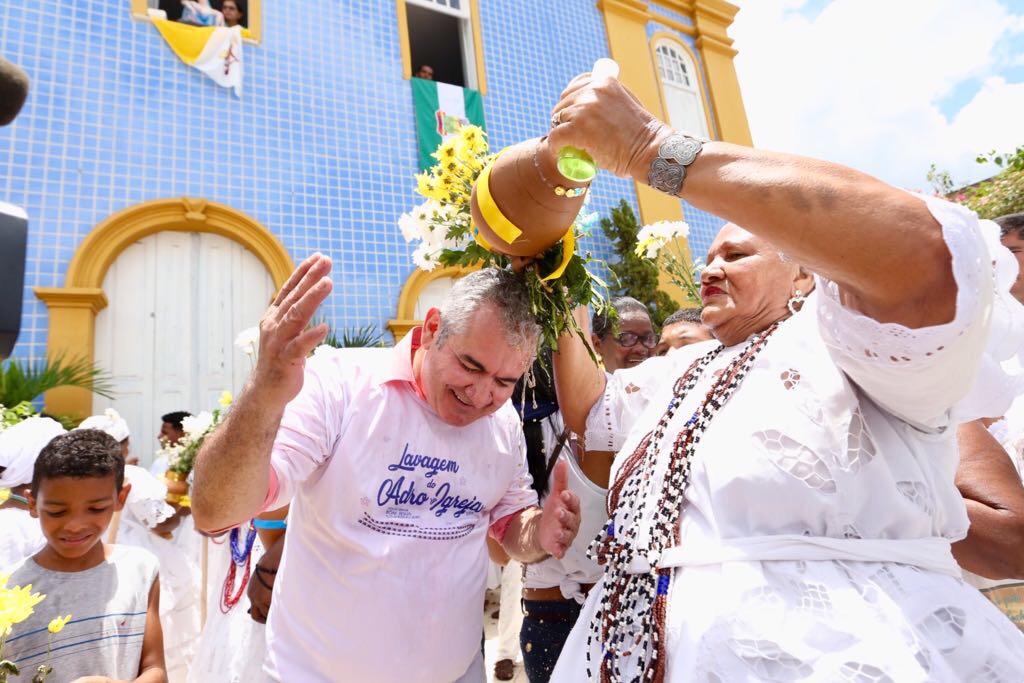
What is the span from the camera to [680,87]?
1182cm

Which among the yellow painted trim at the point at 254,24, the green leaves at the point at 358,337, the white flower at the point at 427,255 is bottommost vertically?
the white flower at the point at 427,255

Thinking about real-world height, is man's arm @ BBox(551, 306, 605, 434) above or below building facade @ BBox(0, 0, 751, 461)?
below

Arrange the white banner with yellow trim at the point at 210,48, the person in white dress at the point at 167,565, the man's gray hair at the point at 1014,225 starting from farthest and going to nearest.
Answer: the white banner with yellow trim at the point at 210,48
the person in white dress at the point at 167,565
the man's gray hair at the point at 1014,225

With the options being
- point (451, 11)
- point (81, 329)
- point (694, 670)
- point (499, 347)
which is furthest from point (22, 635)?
point (451, 11)

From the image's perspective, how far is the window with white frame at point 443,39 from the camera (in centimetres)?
993

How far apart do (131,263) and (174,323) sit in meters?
0.83

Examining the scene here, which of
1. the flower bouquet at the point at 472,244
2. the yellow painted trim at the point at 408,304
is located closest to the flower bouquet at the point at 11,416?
the flower bouquet at the point at 472,244

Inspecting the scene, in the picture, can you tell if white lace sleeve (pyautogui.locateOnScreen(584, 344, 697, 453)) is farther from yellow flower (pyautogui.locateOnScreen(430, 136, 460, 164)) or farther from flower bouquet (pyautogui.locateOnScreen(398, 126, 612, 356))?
yellow flower (pyautogui.locateOnScreen(430, 136, 460, 164))

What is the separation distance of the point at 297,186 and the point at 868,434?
26.1 feet

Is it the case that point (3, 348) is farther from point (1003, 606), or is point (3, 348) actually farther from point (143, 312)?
point (143, 312)

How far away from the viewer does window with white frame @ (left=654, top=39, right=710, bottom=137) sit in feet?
38.0

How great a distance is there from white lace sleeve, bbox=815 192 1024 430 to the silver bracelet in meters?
0.31

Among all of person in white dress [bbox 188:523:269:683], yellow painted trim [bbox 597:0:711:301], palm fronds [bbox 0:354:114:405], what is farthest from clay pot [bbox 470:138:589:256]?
yellow painted trim [bbox 597:0:711:301]

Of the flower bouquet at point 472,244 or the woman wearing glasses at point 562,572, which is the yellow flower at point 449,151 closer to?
the flower bouquet at point 472,244
